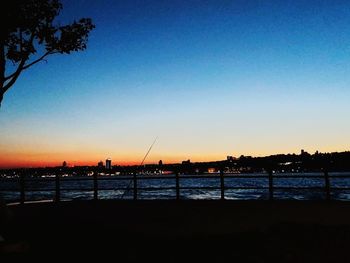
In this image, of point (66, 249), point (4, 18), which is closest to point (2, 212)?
point (66, 249)

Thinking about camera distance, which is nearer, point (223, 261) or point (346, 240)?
point (223, 261)

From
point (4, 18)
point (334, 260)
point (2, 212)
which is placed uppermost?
point (4, 18)

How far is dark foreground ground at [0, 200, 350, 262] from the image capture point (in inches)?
224

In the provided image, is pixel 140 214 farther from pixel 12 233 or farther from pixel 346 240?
pixel 346 240

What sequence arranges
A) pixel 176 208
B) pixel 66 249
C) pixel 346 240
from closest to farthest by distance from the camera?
1. pixel 66 249
2. pixel 346 240
3. pixel 176 208

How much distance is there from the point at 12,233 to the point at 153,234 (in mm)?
2531

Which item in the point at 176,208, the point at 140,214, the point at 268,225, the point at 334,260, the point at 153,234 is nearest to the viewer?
the point at 334,260

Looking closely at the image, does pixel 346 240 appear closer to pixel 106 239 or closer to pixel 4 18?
pixel 106 239

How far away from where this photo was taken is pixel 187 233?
24.0 feet

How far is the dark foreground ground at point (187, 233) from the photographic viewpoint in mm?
5688

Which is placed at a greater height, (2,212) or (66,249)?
(2,212)

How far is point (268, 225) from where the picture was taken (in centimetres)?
794

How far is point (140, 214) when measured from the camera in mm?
9906

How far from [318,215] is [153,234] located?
4.13 meters
